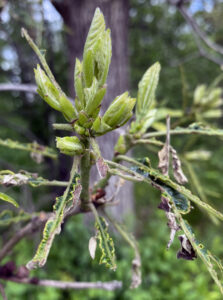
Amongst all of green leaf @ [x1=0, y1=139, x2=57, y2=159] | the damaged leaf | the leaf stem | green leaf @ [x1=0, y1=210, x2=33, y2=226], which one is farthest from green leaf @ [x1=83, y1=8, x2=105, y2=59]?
green leaf @ [x1=0, y1=210, x2=33, y2=226]

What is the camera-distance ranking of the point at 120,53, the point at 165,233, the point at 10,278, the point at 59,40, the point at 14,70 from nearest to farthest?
the point at 10,278 < the point at 120,53 < the point at 165,233 < the point at 14,70 < the point at 59,40

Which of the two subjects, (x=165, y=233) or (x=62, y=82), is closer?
(x=165, y=233)

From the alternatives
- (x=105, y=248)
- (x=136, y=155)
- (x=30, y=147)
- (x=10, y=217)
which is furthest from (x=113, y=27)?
(x=136, y=155)

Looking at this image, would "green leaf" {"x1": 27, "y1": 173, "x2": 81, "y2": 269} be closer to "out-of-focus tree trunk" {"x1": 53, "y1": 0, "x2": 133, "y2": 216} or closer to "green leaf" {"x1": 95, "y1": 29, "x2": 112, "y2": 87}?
"green leaf" {"x1": 95, "y1": 29, "x2": 112, "y2": 87}

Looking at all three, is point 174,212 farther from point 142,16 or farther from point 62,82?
point 142,16

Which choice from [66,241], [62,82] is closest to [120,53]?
[66,241]

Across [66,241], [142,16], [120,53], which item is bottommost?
[66,241]

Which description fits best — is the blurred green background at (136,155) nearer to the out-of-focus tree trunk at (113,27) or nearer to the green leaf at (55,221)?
the out-of-focus tree trunk at (113,27)
